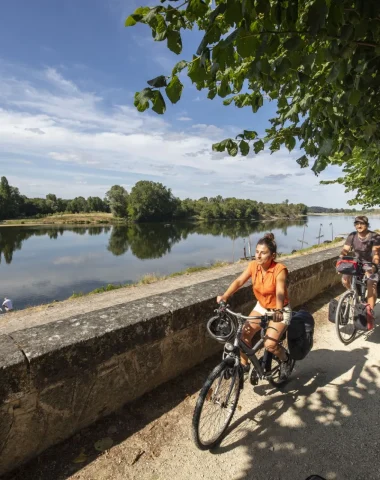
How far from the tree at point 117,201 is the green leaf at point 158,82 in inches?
4357

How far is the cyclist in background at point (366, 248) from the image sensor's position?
4.37m

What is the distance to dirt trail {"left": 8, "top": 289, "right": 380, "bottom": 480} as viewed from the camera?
2.02 metres

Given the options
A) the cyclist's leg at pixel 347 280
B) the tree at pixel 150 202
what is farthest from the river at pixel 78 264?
the tree at pixel 150 202

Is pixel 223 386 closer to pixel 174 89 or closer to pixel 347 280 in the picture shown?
pixel 174 89

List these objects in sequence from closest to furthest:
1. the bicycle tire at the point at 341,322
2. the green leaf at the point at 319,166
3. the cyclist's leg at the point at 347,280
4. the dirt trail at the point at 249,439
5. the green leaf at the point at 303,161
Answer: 1. the dirt trail at the point at 249,439
2. the green leaf at the point at 319,166
3. the green leaf at the point at 303,161
4. the bicycle tire at the point at 341,322
5. the cyclist's leg at the point at 347,280

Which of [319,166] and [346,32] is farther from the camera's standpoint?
[319,166]

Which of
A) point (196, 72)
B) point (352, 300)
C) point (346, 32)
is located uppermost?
point (346, 32)

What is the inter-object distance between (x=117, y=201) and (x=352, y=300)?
4363 inches

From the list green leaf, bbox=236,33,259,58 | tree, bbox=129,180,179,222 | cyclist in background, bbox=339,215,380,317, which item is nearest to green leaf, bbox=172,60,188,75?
green leaf, bbox=236,33,259,58

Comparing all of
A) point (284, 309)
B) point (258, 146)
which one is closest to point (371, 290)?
point (284, 309)

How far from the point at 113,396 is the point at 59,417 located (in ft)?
1.52

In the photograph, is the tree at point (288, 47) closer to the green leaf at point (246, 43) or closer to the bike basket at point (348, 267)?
the green leaf at point (246, 43)

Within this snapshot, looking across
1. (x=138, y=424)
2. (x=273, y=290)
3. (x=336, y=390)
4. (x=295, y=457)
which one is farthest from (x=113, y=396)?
(x=336, y=390)

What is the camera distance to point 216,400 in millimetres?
2389
